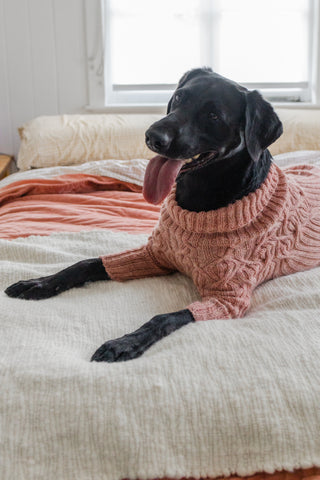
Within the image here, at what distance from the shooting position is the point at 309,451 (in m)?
0.77

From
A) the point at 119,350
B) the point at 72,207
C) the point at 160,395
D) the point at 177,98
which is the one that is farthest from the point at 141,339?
the point at 72,207

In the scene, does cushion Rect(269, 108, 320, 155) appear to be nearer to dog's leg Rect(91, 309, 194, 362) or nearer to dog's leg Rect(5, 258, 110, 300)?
dog's leg Rect(5, 258, 110, 300)

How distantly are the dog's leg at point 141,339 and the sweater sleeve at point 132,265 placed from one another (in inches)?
10.9

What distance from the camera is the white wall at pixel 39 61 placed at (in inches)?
117

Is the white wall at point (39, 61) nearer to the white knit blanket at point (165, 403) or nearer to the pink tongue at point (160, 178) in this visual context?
the pink tongue at point (160, 178)

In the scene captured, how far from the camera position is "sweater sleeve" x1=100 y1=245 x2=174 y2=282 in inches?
51.8

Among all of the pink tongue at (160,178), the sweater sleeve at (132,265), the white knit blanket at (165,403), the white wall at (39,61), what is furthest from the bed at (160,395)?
the white wall at (39,61)

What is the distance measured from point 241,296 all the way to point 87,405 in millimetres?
494

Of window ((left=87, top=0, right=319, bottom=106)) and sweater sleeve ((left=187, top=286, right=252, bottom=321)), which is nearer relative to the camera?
sweater sleeve ((left=187, top=286, right=252, bottom=321))

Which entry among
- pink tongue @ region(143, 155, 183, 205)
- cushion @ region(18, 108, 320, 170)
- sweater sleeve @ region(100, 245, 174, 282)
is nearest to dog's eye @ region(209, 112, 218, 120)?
pink tongue @ region(143, 155, 183, 205)

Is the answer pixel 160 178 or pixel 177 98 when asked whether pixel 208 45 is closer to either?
pixel 177 98

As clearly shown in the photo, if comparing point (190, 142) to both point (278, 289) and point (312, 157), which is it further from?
point (312, 157)

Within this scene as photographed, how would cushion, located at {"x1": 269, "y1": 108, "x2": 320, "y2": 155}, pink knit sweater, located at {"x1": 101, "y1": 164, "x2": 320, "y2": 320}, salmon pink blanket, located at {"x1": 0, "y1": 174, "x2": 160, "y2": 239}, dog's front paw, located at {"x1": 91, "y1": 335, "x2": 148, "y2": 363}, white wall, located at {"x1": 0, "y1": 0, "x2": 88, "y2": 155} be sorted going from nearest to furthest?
dog's front paw, located at {"x1": 91, "y1": 335, "x2": 148, "y2": 363}
pink knit sweater, located at {"x1": 101, "y1": 164, "x2": 320, "y2": 320}
salmon pink blanket, located at {"x1": 0, "y1": 174, "x2": 160, "y2": 239}
cushion, located at {"x1": 269, "y1": 108, "x2": 320, "y2": 155}
white wall, located at {"x1": 0, "y1": 0, "x2": 88, "y2": 155}

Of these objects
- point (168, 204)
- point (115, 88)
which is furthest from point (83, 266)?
point (115, 88)
